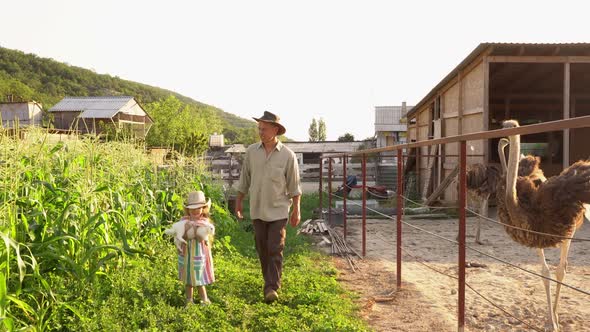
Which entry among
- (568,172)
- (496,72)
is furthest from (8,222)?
(496,72)

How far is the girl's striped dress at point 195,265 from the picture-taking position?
4.73 m

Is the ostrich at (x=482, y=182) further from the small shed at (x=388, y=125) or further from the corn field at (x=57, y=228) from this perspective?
the small shed at (x=388, y=125)

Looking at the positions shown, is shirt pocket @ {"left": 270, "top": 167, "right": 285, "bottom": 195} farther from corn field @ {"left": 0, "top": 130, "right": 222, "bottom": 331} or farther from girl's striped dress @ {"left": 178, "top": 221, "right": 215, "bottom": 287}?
corn field @ {"left": 0, "top": 130, "right": 222, "bottom": 331}

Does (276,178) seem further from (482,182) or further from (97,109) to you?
(97,109)

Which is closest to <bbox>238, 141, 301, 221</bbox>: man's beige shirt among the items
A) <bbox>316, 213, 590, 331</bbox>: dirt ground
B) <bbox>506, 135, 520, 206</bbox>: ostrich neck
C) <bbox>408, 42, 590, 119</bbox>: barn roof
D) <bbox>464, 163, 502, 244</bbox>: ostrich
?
<bbox>316, 213, 590, 331</bbox>: dirt ground

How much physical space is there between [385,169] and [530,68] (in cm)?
910

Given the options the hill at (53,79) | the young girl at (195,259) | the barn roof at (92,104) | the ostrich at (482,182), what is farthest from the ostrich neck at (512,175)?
the hill at (53,79)

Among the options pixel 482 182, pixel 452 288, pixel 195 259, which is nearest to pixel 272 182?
pixel 195 259

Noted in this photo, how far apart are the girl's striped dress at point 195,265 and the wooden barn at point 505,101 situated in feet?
29.6

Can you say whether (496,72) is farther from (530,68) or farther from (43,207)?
(43,207)

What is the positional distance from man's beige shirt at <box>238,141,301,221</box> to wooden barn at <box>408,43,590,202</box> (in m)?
8.04

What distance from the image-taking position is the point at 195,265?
4.76 m

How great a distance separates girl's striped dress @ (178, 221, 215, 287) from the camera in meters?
4.73

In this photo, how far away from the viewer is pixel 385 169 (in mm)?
22812
